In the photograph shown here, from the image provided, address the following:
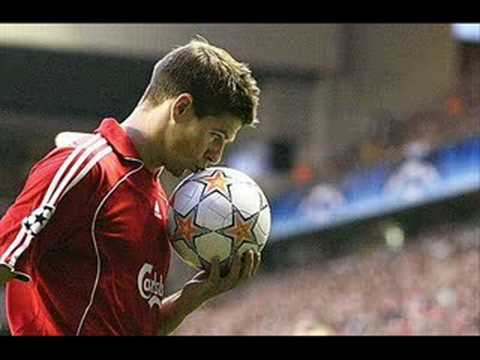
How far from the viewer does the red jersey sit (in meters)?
2.55

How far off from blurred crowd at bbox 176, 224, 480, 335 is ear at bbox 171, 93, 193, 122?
7029mm

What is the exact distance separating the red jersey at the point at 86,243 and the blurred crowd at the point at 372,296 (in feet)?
23.1

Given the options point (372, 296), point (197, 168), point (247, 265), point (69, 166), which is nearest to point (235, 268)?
point (247, 265)

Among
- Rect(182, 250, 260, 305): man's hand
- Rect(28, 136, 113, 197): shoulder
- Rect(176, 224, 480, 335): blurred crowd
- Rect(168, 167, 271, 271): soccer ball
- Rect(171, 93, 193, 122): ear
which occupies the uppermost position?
Rect(171, 93, 193, 122): ear

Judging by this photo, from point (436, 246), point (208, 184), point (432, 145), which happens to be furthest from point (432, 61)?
point (208, 184)

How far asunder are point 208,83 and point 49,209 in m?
0.48

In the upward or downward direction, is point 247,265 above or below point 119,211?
below

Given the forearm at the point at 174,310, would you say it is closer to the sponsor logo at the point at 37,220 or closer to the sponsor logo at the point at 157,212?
the sponsor logo at the point at 157,212

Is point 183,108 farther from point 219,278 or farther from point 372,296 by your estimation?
point 372,296

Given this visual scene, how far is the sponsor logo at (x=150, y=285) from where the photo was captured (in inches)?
107

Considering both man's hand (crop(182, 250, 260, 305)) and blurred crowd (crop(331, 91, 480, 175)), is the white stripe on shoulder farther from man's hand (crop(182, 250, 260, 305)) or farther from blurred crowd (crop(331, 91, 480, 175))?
blurred crowd (crop(331, 91, 480, 175))

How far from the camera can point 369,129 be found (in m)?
18.1

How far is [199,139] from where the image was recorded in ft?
9.07

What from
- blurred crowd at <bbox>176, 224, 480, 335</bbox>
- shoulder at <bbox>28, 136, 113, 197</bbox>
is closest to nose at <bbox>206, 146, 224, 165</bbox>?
shoulder at <bbox>28, 136, 113, 197</bbox>
